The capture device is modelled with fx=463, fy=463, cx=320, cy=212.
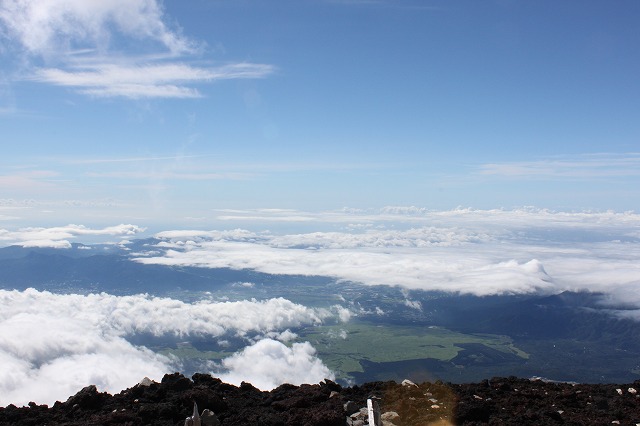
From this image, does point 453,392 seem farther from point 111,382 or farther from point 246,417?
point 111,382

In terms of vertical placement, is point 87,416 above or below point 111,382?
above

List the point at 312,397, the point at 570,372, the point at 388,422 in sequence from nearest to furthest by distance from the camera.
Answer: the point at 388,422 → the point at 312,397 → the point at 570,372

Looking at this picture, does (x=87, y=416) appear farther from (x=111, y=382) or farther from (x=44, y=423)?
(x=111, y=382)

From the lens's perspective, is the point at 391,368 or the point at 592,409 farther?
the point at 391,368

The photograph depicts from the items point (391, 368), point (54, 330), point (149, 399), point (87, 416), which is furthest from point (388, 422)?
point (391, 368)

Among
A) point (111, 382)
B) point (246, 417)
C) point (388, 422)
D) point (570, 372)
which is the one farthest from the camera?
point (570, 372)

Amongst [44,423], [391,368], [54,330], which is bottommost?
[391,368]
